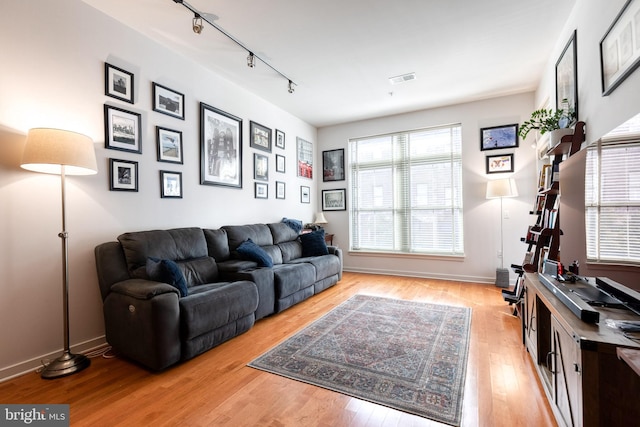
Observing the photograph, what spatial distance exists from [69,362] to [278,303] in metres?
1.82

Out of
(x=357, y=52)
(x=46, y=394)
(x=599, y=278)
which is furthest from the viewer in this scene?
(x=357, y=52)

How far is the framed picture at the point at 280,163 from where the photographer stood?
16.0 ft

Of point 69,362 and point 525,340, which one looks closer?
point 69,362

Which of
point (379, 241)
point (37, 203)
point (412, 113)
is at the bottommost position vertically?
point (379, 241)

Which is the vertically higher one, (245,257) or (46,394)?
(245,257)

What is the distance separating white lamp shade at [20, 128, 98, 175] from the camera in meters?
1.94

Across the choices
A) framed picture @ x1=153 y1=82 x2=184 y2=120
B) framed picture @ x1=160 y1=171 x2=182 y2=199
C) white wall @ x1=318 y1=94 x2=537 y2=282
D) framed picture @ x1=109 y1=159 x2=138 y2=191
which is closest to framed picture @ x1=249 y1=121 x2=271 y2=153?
framed picture @ x1=153 y1=82 x2=184 y2=120

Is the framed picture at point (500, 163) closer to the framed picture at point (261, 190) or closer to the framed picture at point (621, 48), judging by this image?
the framed picture at point (621, 48)

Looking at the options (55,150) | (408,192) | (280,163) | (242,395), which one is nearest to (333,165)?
(280,163)

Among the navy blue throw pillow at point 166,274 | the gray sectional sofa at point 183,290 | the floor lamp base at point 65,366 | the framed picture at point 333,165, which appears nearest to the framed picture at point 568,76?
the gray sectional sofa at point 183,290

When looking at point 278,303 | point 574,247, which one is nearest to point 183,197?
point 278,303

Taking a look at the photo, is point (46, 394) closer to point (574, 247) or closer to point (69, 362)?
point (69, 362)

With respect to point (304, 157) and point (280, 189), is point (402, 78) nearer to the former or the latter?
point (304, 157)

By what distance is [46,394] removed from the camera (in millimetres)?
1859
